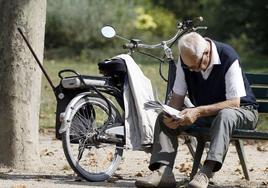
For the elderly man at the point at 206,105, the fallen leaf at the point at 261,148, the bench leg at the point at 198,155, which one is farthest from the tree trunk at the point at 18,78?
the fallen leaf at the point at 261,148

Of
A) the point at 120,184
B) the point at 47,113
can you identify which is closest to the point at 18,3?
the point at 120,184

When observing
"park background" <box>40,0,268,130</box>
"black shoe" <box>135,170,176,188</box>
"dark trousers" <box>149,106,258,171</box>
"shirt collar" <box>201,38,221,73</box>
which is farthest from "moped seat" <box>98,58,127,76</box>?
"park background" <box>40,0,268,130</box>

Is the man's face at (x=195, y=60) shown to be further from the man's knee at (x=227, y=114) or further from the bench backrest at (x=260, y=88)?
the bench backrest at (x=260, y=88)

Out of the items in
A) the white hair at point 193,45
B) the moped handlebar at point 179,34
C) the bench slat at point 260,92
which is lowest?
the bench slat at point 260,92

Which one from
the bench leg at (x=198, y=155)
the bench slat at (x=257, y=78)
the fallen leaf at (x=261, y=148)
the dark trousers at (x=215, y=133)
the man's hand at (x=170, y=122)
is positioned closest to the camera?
the dark trousers at (x=215, y=133)

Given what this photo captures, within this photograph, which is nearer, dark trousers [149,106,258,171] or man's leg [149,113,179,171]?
dark trousers [149,106,258,171]

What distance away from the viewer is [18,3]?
8.72 meters

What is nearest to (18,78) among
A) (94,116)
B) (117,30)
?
(94,116)

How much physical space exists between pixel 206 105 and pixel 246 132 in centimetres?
39

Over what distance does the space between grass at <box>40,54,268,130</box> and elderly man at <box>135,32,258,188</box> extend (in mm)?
2337

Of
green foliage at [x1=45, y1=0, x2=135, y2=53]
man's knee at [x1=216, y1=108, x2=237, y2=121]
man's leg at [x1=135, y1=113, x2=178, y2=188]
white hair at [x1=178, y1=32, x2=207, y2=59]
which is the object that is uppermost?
green foliage at [x1=45, y1=0, x2=135, y2=53]

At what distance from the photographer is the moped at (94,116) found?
26.9 ft

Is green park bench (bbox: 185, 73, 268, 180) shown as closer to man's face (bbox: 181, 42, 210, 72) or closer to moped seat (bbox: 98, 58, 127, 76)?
man's face (bbox: 181, 42, 210, 72)

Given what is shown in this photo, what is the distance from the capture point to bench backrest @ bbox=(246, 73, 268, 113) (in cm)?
848
